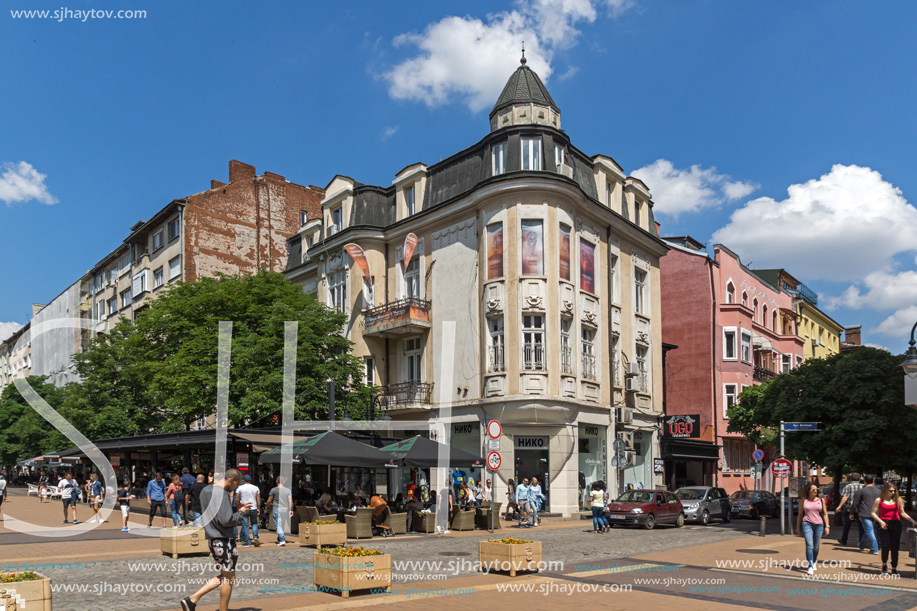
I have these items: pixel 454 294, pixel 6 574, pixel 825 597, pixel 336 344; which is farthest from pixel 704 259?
pixel 6 574

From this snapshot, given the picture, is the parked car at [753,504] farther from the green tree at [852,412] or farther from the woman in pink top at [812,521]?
the woman in pink top at [812,521]

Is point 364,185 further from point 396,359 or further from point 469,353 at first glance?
point 469,353

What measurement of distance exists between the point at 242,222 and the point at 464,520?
32774 mm

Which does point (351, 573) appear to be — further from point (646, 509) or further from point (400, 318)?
point (400, 318)

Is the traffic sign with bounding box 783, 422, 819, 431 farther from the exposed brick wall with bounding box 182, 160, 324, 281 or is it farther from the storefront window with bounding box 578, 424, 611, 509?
the exposed brick wall with bounding box 182, 160, 324, 281

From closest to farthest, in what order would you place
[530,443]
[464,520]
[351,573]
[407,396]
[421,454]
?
1. [351,573]
2. [421,454]
3. [464,520]
4. [530,443]
5. [407,396]

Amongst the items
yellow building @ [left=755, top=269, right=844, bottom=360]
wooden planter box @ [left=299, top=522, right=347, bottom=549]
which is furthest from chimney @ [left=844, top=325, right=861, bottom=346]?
wooden planter box @ [left=299, top=522, right=347, bottom=549]

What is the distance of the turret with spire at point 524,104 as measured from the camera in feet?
105

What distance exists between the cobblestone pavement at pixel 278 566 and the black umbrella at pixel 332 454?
200 cm

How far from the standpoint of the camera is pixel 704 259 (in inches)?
1732

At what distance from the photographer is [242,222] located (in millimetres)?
49844

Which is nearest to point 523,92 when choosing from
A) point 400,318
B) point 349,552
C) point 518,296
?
point 518,296

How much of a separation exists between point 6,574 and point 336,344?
77.6ft

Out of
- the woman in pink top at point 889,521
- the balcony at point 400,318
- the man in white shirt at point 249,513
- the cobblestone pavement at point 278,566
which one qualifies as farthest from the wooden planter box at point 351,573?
the balcony at point 400,318
